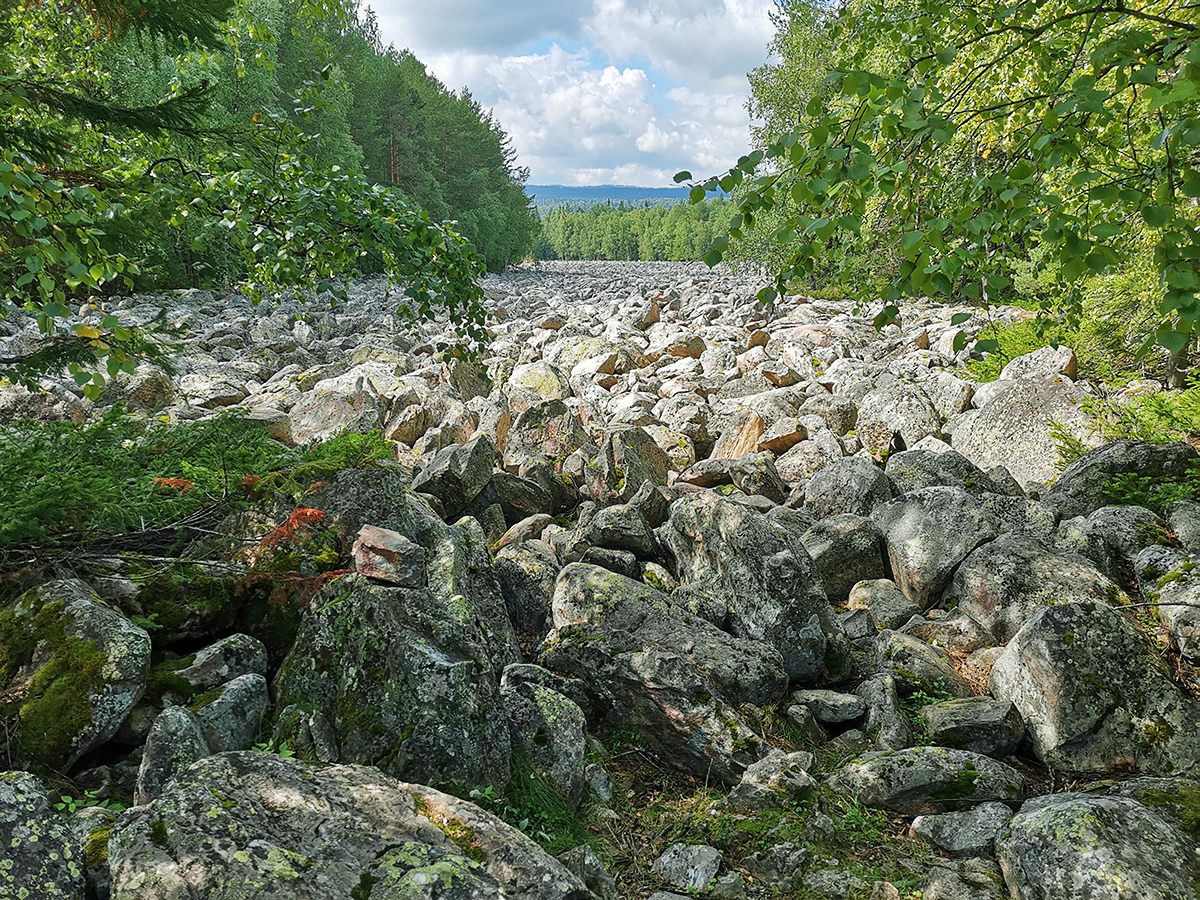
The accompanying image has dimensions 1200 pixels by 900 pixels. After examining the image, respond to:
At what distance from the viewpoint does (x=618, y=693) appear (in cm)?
486

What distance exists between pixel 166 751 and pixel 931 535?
6738 millimetres

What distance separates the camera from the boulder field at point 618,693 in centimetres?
277

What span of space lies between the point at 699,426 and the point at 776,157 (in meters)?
10.5

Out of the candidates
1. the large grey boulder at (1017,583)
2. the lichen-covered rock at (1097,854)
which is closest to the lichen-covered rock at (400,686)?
the lichen-covered rock at (1097,854)

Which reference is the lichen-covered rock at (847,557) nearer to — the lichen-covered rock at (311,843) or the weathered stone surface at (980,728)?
the weathered stone surface at (980,728)

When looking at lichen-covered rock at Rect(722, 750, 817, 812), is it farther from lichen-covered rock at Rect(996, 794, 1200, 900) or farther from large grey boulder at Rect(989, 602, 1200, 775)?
large grey boulder at Rect(989, 602, 1200, 775)

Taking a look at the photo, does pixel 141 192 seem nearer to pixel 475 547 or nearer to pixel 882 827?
pixel 475 547

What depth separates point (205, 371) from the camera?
1449cm

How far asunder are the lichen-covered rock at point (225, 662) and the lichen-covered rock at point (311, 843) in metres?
1.17

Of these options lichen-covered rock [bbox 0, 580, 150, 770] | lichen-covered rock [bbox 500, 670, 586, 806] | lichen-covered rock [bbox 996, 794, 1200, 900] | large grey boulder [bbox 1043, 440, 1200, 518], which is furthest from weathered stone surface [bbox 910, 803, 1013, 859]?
large grey boulder [bbox 1043, 440, 1200, 518]

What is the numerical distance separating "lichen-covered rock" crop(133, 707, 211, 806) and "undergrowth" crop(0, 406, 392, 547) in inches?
54.8

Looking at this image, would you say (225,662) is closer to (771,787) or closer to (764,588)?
(771,787)

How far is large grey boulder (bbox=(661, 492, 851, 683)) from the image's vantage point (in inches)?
226

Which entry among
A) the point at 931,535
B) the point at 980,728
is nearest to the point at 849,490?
the point at 931,535
